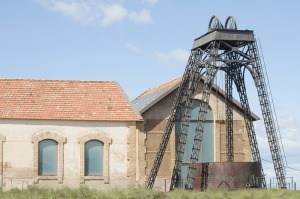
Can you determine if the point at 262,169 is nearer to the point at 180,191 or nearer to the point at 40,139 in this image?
the point at 180,191

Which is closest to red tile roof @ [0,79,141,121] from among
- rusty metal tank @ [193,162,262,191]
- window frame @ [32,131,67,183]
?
window frame @ [32,131,67,183]

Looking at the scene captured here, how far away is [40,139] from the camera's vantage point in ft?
97.7

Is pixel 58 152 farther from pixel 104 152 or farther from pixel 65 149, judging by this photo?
pixel 104 152

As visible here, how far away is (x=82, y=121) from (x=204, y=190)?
272 inches

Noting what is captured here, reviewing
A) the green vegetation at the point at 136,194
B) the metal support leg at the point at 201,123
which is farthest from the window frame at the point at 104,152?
the metal support leg at the point at 201,123

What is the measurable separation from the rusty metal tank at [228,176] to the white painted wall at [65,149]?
431cm

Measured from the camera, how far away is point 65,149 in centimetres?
3002

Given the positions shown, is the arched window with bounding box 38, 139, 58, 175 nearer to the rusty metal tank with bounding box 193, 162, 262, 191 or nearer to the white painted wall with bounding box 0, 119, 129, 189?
the white painted wall with bounding box 0, 119, 129, 189

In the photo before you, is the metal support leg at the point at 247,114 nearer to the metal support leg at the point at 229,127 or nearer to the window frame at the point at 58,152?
the metal support leg at the point at 229,127

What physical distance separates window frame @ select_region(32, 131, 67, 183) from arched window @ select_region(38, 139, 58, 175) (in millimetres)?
204

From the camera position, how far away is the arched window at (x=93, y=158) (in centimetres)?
3023

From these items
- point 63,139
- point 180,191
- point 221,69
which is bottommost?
point 180,191

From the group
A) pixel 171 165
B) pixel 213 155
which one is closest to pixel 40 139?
pixel 171 165

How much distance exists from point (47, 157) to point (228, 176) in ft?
28.7
